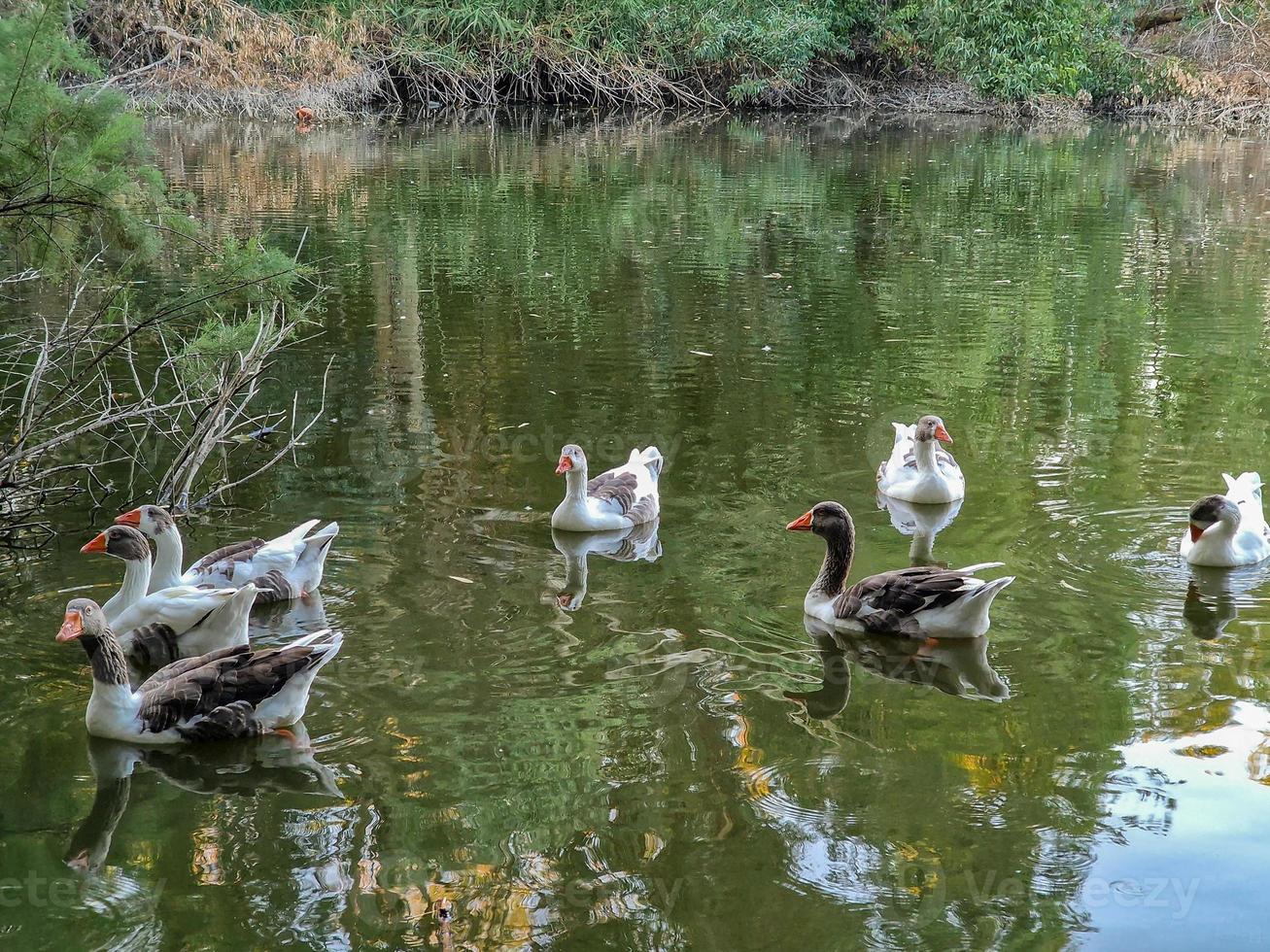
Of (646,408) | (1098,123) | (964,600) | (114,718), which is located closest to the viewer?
(114,718)

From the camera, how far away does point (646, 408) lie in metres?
10.4

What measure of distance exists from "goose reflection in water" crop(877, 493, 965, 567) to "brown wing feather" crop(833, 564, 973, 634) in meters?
1.20

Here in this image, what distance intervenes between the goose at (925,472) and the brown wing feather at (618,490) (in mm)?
1590

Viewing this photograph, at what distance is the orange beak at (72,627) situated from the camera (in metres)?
5.54

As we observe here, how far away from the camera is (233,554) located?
23.0 ft

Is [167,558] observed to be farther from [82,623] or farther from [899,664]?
[899,664]

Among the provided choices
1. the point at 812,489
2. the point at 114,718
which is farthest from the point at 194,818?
the point at 812,489

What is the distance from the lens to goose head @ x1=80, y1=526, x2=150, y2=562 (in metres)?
6.51

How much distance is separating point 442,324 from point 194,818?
327 inches

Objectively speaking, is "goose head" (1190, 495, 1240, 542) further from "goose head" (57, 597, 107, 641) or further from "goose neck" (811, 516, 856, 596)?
"goose head" (57, 597, 107, 641)

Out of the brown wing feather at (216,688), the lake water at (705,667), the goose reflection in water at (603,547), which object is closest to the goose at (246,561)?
the lake water at (705,667)

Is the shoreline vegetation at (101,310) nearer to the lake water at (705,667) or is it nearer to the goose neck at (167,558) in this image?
the lake water at (705,667)

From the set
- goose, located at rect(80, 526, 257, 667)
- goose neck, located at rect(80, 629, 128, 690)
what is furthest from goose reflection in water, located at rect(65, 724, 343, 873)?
goose, located at rect(80, 526, 257, 667)

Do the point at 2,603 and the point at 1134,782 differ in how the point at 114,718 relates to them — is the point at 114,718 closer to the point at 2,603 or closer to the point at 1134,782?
the point at 2,603
